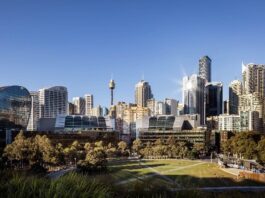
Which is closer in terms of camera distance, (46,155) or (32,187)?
(32,187)

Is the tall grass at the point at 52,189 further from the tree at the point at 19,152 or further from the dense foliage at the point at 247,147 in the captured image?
the dense foliage at the point at 247,147

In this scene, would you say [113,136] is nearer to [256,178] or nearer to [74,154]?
[74,154]

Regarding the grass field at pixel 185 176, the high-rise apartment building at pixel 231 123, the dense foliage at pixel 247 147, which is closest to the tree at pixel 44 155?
the grass field at pixel 185 176

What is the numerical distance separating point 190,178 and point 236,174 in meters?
10.6

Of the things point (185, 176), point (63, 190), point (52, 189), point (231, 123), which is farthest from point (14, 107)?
point (63, 190)

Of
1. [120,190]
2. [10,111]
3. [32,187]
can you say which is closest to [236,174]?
[120,190]

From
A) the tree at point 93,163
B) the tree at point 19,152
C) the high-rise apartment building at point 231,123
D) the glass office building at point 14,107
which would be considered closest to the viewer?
the tree at point 93,163

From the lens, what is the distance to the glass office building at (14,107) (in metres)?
132

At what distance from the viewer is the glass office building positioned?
13182 cm

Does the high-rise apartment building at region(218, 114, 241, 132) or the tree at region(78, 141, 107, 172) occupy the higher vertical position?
the high-rise apartment building at region(218, 114, 241, 132)

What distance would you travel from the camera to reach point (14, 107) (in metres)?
137

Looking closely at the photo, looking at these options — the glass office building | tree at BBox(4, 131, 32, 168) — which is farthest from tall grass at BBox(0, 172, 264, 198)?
the glass office building

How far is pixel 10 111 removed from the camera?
134875 millimetres

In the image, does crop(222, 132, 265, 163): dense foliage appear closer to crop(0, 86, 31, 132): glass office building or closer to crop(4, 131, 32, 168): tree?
crop(4, 131, 32, 168): tree
